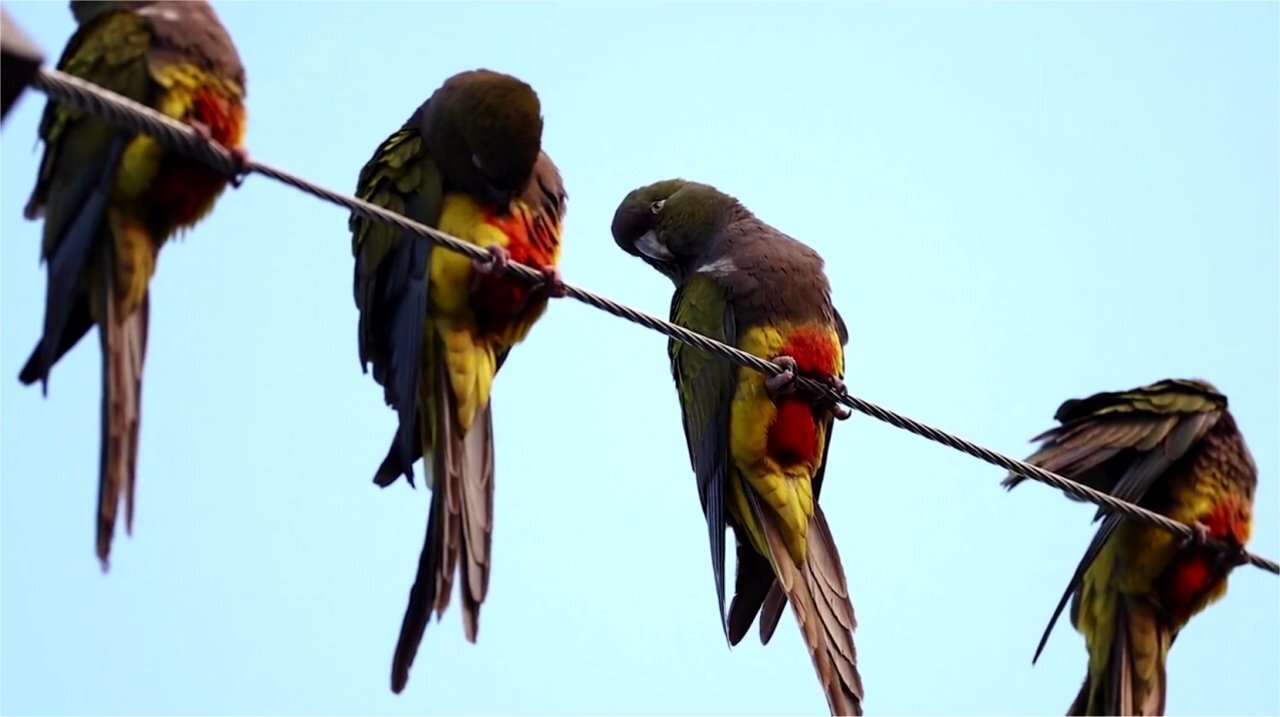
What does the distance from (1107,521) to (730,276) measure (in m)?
1.83

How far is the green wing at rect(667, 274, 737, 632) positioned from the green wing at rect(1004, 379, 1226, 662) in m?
1.25

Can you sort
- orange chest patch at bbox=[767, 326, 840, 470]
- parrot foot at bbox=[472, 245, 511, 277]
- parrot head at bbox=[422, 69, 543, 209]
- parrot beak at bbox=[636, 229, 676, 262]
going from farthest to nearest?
parrot beak at bbox=[636, 229, 676, 262]
orange chest patch at bbox=[767, 326, 840, 470]
parrot head at bbox=[422, 69, 543, 209]
parrot foot at bbox=[472, 245, 511, 277]

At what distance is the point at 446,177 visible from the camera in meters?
6.04

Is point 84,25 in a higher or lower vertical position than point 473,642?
higher

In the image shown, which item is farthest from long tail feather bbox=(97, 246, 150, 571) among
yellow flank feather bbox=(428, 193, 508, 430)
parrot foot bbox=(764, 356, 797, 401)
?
parrot foot bbox=(764, 356, 797, 401)

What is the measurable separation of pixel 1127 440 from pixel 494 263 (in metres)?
2.98

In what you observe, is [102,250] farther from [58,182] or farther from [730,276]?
[730,276]

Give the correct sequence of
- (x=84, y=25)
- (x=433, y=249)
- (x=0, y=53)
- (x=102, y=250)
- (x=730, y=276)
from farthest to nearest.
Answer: (x=730, y=276), (x=433, y=249), (x=84, y=25), (x=102, y=250), (x=0, y=53)

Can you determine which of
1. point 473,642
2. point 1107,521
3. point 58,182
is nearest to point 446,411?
point 473,642

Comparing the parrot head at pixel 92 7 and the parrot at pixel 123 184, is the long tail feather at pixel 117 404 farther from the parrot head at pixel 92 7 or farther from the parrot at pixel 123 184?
the parrot head at pixel 92 7

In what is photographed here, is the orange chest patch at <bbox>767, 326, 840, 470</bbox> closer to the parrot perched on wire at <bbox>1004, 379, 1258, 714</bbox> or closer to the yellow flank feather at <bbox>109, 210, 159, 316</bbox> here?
the parrot perched on wire at <bbox>1004, 379, 1258, 714</bbox>

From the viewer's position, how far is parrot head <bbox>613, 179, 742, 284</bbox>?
24.1 feet

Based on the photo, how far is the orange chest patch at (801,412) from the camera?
6426 mm

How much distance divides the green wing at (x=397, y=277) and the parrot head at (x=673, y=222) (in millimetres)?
1507
